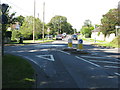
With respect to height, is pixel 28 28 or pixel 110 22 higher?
pixel 110 22

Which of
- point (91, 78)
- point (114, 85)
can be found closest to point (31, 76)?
point (91, 78)

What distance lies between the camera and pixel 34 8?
3688 centimetres

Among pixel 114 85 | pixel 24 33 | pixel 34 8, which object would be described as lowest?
pixel 114 85

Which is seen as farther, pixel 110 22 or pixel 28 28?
pixel 28 28

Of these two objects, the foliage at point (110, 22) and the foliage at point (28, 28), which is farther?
the foliage at point (28, 28)

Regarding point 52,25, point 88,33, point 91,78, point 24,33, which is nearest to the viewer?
point 91,78

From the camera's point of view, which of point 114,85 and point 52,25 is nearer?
point 114,85

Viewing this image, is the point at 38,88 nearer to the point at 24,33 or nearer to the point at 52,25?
the point at 24,33

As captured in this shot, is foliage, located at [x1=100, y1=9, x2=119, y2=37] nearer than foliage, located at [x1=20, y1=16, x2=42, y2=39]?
Yes

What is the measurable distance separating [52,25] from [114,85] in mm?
113029

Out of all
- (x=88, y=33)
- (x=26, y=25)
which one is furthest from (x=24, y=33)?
(x=88, y=33)

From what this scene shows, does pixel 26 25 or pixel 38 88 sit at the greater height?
pixel 26 25

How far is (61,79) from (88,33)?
3142 inches

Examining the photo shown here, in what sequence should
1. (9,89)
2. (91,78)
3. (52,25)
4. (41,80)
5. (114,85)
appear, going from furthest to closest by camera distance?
(52,25), (91,78), (41,80), (114,85), (9,89)
